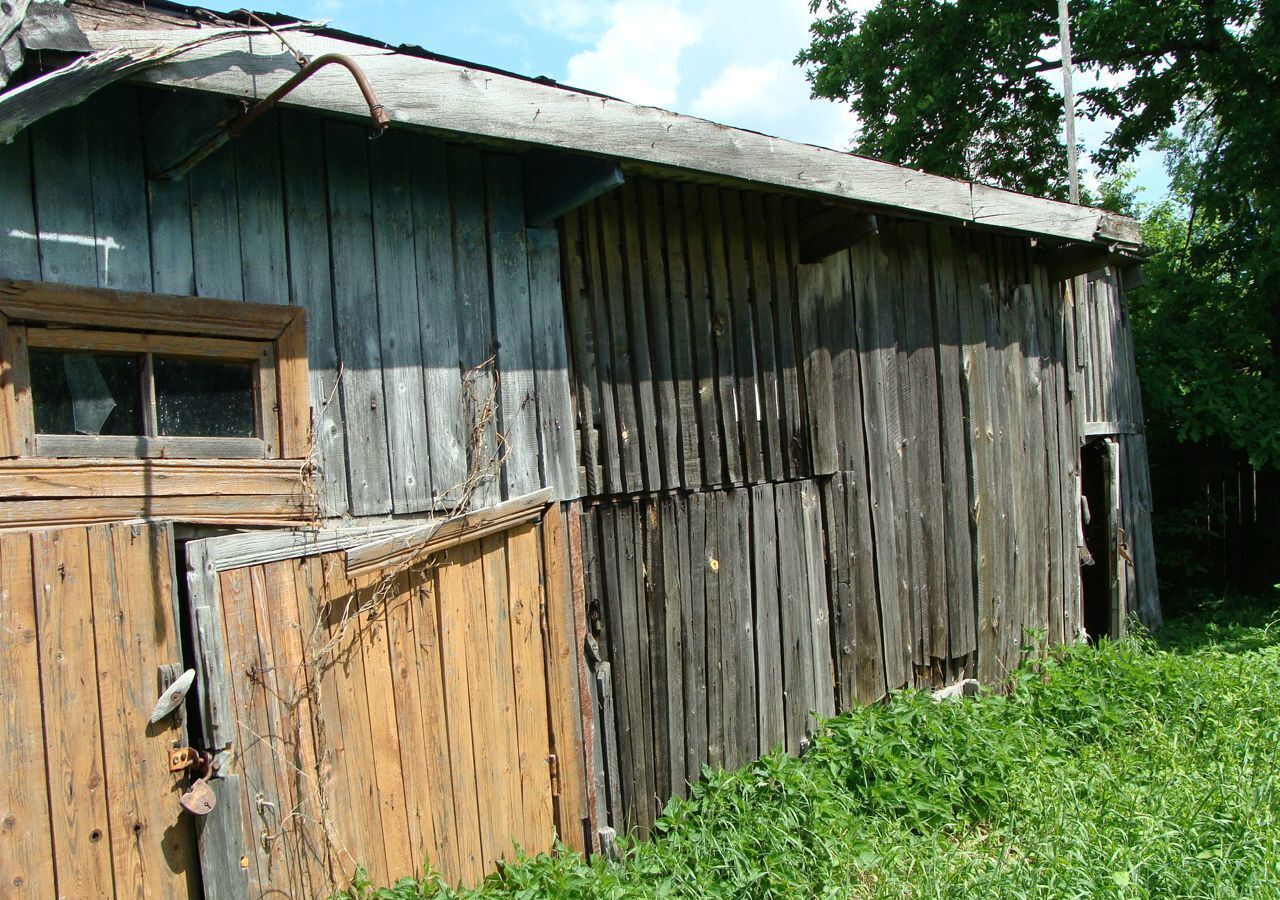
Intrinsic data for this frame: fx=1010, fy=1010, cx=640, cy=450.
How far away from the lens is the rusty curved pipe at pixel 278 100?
302 centimetres

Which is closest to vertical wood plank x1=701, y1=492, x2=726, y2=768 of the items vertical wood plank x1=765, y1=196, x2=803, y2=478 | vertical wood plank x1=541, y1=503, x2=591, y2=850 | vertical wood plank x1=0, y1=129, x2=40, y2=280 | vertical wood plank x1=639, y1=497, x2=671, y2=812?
vertical wood plank x1=639, y1=497, x2=671, y2=812

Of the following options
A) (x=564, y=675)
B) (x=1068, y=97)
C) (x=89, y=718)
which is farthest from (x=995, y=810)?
(x=1068, y=97)

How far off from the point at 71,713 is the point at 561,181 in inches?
103

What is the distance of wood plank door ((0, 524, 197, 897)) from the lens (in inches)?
113

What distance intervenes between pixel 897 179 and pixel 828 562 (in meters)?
2.12

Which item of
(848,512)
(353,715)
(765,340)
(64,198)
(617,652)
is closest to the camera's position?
(64,198)

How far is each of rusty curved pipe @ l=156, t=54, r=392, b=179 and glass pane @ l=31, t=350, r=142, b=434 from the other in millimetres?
647

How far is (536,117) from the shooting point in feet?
12.4

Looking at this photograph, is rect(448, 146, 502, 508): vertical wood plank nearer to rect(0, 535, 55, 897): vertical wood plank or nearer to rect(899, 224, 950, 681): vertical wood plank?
rect(0, 535, 55, 897): vertical wood plank

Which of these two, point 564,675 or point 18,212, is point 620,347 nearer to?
point 564,675

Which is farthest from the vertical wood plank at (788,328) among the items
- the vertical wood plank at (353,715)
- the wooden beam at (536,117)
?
the vertical wood plank at (353,715)

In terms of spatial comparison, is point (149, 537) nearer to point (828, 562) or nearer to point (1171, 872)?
point (828, 562)

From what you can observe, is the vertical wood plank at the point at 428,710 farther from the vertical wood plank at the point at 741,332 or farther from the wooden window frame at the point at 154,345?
the vertical wood plank at the point at 741,332

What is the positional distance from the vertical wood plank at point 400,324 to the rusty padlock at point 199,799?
114 cm
